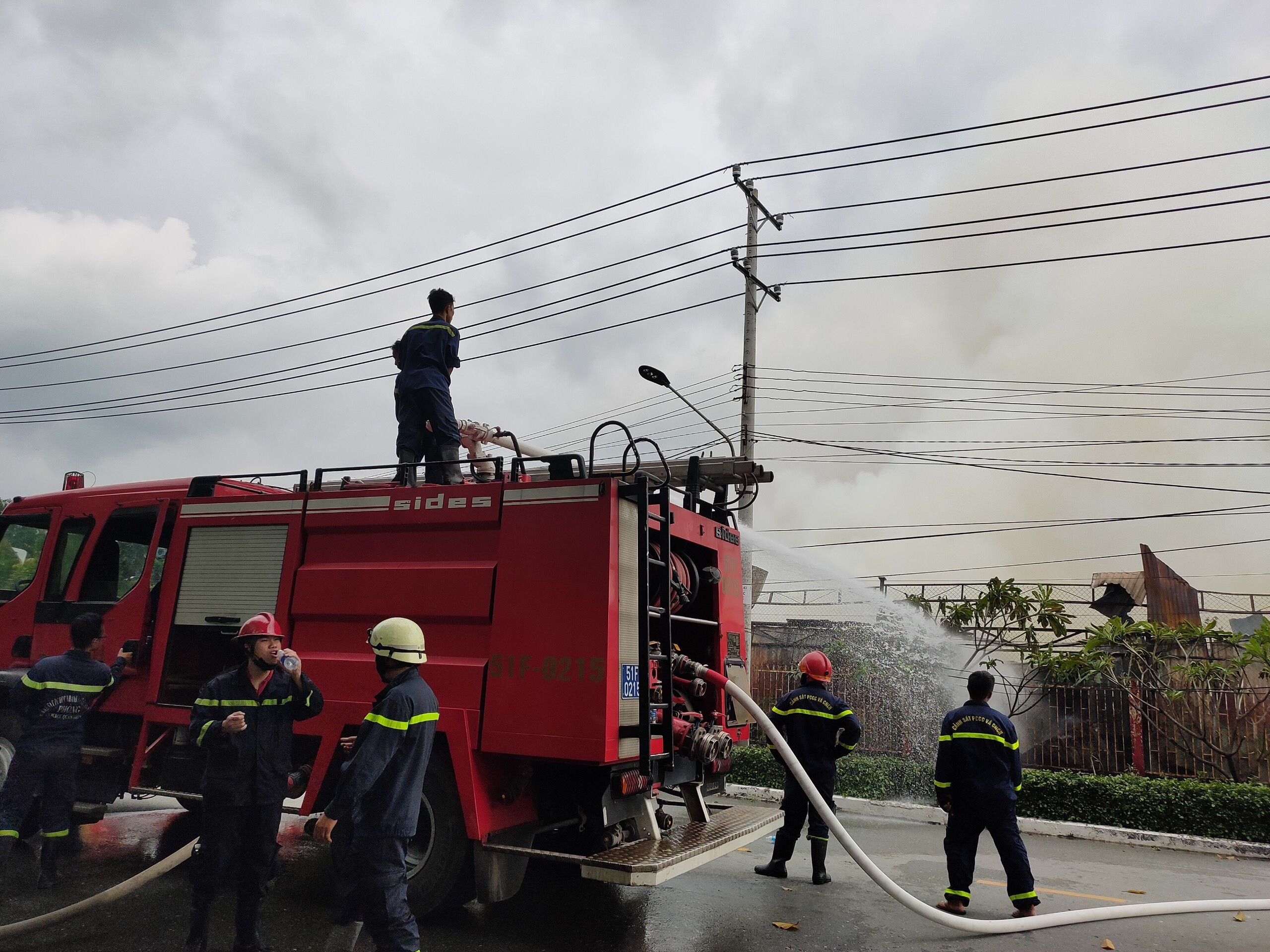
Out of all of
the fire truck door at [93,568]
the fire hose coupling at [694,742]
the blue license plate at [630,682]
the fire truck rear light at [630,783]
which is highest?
the fire truck door at [93,568]

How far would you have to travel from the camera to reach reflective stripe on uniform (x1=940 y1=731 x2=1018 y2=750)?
19.1ft

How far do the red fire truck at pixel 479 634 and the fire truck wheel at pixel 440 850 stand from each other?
13mm

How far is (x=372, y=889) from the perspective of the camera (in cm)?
383

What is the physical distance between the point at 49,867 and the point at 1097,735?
11.1 m

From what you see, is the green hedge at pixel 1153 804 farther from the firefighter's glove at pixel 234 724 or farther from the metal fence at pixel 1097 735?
the firefighter's glove at pixel 234 724

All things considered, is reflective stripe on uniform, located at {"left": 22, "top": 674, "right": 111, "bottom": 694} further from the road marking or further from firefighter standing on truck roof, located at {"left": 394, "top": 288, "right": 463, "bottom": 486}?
the road marking

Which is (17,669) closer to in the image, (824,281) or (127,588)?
(127,588)

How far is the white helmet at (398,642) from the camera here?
4.12 meters

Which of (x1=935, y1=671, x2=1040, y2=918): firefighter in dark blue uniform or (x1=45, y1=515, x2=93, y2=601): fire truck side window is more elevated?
(x1=45, y1=515, x2=93, y2=601): fire truck side window

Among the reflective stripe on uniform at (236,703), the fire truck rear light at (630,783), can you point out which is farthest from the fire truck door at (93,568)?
the fire truck rear light at (630,783)

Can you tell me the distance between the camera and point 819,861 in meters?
6.37

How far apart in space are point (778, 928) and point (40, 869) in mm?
5148

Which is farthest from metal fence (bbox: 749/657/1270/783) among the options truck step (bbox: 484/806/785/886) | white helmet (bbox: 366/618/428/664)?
white helmet (bbox: 366/618/428/664)

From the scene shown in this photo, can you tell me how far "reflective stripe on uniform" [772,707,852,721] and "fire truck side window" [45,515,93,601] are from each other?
5.85 meters
